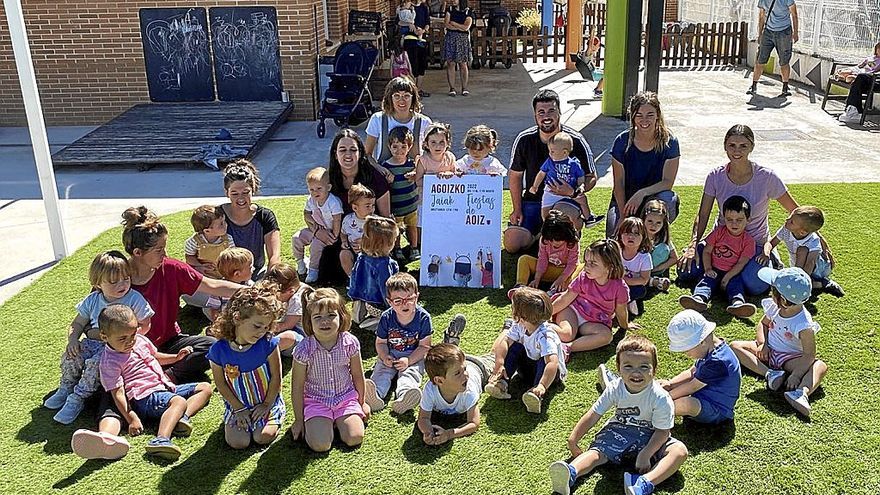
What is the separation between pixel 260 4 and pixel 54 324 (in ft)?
23.9

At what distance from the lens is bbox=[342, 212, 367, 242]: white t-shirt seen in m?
5.82

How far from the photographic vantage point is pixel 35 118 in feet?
20.7

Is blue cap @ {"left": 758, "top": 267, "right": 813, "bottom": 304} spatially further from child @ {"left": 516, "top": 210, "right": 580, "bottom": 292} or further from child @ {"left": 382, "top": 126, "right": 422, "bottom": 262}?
child @ {"left": 382, "top": 126, "right": 422, "bottom": 262}

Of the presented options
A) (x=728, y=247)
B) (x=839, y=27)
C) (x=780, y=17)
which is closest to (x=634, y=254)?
(x=728, y=247)

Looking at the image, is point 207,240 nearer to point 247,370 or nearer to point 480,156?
point 247,370

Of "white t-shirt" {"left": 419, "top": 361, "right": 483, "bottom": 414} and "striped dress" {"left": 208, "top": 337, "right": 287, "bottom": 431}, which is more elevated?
→ "striped dress" {"left": 208, "top": 337, "right": 287, "bottom": 431}

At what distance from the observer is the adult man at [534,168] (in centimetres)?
598

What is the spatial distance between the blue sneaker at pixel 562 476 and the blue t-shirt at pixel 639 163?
10.2 feet

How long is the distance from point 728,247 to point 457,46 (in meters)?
9.39

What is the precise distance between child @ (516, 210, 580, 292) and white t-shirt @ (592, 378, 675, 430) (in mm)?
1848

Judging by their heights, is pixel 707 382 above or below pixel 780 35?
below

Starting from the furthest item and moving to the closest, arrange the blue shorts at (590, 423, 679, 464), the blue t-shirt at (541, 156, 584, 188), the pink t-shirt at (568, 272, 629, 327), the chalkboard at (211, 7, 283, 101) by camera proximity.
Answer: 1. the chalkboard at (211, 7, 283, 101)
2. the blue t-shirt at (541, 156, 584, 188)
3. the pink t-shirt at (568, 272, 629, 327)
4. the blue shorts at (590, 423, 679, 464)

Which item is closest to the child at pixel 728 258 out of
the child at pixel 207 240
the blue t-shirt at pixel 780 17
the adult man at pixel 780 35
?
the child at pixel 207 240

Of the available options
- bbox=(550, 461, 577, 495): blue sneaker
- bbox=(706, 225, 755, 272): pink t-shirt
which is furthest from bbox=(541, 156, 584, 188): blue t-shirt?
bbox=(550, 461, 577, 495): blue sneaker
